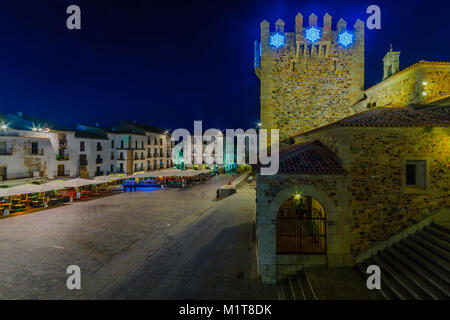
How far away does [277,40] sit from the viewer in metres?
14.1

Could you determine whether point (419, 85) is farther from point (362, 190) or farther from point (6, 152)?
point (6, 152)

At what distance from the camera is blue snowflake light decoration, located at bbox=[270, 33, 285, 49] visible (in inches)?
552

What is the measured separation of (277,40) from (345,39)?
14.3 ft

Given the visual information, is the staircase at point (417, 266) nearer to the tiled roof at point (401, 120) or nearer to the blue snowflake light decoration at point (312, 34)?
the tiled roof at point (401, 120)

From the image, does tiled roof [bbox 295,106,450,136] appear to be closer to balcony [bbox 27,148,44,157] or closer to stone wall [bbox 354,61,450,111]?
stone wall [bbox 354,61,450,111]

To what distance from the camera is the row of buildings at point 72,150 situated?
2123 centimetres

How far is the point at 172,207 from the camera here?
17.8 m

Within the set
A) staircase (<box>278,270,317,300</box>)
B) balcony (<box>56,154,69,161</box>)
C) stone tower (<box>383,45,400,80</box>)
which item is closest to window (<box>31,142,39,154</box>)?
balcony (<box>56,154,69,161</box>)

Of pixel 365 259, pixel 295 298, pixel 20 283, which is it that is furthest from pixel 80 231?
pixel 365 259

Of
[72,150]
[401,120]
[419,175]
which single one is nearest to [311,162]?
[401,120]

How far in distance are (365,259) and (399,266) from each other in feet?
3.51

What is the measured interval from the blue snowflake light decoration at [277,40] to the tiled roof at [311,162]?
8.62 metres
